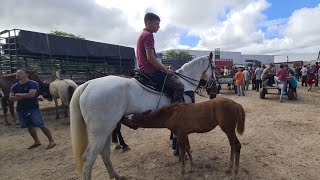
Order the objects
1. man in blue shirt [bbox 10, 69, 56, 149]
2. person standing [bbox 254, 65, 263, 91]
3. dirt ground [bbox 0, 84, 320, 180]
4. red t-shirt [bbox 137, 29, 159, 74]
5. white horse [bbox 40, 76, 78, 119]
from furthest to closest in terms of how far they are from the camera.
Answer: person standing [bbox 254, 65, 263, 91] < white horse [bbox 40, 76, 78, 119] < man in blue shirt [bbox 10, 69, 56, 149] < dirt ground [bbox 0, 84, 320, 180] < red t-shirt [bbox 137, 29, 159, 74]

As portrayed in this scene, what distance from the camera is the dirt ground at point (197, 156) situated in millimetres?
4754

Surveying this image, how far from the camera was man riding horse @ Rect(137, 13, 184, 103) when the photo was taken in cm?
455

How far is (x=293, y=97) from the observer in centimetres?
1411

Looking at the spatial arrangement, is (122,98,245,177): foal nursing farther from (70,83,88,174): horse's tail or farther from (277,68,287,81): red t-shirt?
(277,68,287,81): red t-shirt

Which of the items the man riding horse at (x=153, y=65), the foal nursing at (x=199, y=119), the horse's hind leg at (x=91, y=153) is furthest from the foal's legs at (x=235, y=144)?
the horse's hind leg at (x=91, y=153)

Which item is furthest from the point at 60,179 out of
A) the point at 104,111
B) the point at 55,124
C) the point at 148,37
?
the point at 55,124

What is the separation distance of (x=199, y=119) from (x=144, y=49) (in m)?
1.53

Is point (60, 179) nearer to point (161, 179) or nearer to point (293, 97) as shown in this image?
point (161, 179)

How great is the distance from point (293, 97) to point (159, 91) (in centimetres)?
1174

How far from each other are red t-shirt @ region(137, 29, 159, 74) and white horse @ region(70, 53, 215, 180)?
424 mm

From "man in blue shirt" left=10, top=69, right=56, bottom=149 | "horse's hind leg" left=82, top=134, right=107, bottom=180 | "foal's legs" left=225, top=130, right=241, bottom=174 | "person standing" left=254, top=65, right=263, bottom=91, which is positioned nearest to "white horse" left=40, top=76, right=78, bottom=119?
"man in blue shirt" left=10, top=69, right=56, bottom=149

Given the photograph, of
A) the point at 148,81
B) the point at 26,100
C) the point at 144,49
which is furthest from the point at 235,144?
the point at 26,100

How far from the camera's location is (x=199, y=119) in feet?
14.4

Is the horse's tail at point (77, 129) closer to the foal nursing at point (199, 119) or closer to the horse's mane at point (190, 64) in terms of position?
the foal nursing at point (199, 119)
